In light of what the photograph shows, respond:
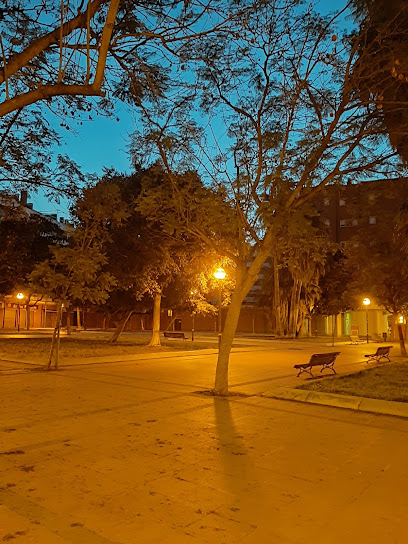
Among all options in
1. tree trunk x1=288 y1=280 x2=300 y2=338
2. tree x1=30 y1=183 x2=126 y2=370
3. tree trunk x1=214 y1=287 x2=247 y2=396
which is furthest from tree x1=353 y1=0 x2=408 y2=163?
tree trunk x1=288 y1=280 x2=300 y2=338

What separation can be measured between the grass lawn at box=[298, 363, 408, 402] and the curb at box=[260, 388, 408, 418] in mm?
719

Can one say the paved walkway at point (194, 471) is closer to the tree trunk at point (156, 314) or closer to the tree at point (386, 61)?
the tree at point (386, 61)

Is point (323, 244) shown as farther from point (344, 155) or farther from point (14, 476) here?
point (14, 476)

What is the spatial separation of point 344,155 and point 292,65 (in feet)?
7.48

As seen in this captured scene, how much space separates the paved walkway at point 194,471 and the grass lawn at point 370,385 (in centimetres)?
163

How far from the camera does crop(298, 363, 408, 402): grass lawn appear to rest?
10.6 metres

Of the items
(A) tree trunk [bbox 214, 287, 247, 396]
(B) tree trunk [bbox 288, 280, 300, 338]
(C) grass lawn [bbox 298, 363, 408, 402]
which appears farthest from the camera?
(B) tree trunk [bbox 288, 280, 300, 338]

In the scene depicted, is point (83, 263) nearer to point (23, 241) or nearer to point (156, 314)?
point (23, 241)

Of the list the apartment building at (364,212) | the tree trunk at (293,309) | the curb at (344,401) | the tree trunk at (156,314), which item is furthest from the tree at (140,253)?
the tree trunk at (293,309)

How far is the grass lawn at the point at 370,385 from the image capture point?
34.7 feet

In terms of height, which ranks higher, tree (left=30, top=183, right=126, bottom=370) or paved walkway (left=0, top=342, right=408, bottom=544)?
tree (left=30, top=183, right=126, bottom=370)

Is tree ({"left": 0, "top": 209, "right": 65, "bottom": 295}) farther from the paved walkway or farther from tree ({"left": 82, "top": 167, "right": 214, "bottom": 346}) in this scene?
the paved walkway

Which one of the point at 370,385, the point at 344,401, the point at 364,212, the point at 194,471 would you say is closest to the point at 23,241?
the point at 364,212

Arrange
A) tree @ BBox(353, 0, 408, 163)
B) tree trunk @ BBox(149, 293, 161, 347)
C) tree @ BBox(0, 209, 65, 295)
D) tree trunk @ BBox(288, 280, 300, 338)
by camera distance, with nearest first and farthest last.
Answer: tree @ BBox(353, 0, 408, 163) < tree @ BBox(0, 209, 65, 295) < tree trunk @ BBox(149, 293, 161, 347) < tree trunk @ BBox(288, 280, 300, 338)
